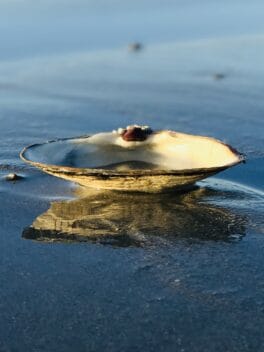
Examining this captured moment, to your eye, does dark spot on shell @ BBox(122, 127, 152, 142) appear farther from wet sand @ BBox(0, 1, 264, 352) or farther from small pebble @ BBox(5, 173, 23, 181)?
small pebble @ BBox(5, 173, 23, 181)

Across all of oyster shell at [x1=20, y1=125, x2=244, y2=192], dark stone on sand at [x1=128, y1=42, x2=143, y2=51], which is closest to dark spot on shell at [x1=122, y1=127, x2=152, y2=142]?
oyster shell at [x1=20, y1=125, x2=244, y2=192]

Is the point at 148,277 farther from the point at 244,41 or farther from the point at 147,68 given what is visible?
the point at 244,41

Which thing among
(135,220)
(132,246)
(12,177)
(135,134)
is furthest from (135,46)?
(132,246)

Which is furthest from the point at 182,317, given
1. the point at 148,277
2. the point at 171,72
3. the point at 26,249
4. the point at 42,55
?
the point at 42,55

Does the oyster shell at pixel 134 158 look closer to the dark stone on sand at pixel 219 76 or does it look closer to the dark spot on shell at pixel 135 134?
the dark spot on shell at pixel 135 134

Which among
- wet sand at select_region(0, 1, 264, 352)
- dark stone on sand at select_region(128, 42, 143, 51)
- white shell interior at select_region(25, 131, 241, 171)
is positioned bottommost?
wet sand at select_region(0, 1, 264, 352)

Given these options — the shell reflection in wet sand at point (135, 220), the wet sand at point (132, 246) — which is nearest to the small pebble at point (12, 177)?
the wet sand at point (132, 246)

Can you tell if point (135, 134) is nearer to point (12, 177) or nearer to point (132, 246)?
point (12, 177)

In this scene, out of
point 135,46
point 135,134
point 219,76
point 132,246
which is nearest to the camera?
point 132,246
